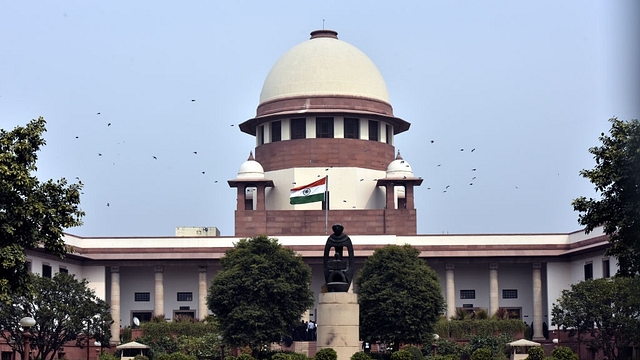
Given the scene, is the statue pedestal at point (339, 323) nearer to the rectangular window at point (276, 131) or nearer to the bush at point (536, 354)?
the bush at point (536, 354)

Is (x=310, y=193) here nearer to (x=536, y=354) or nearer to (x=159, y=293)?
(x=159, y=293)

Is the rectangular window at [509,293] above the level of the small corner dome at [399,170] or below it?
below

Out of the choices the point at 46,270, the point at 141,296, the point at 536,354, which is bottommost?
the point at 536,354

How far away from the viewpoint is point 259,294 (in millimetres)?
62500

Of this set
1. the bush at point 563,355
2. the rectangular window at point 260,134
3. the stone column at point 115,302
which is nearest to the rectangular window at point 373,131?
the rectangular window at point 260,134

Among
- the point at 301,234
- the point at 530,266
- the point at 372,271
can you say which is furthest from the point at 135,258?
the point at 530,266

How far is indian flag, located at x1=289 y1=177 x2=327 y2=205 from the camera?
77438 mm

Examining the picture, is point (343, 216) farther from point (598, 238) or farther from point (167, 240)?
point (598, 238)

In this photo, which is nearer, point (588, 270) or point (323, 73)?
point (588, 270)

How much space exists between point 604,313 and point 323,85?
27.0m

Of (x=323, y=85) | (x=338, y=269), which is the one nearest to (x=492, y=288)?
(x=323, y=85)

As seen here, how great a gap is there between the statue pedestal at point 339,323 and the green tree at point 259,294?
13.7 m

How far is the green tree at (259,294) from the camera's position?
202ft

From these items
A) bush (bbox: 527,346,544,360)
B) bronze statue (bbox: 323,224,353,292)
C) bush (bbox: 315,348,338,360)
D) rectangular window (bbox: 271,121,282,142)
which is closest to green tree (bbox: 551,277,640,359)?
bush (bbox: 527,346,544,360)
